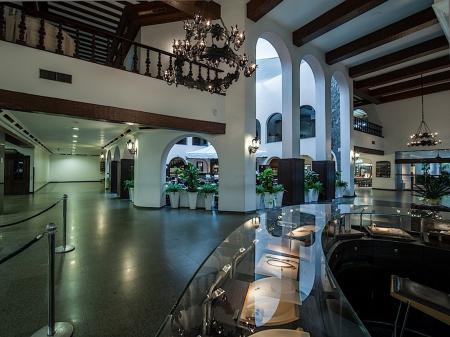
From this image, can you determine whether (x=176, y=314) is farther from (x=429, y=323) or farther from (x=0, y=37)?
(x=0, y=37)

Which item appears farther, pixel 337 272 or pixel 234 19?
pixel 234 19

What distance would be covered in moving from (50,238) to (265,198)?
281 inches

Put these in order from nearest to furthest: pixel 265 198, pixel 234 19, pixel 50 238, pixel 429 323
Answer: pixel 50 238
pixel 429 323
pixel 234 19
pixel 265 198

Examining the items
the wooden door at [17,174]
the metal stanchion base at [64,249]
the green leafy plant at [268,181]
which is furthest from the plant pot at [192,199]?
the wooden door at [17,174]

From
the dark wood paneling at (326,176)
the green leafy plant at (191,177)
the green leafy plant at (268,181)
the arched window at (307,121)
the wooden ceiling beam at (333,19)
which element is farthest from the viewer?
the arched window at (307,121)

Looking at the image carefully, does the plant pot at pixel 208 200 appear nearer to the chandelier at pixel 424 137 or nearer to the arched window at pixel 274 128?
the arched window at pixel 274 128

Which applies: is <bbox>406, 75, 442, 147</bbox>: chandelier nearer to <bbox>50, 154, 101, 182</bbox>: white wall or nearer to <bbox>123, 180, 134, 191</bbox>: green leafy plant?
<bbox>123, 180, 134, 191</bbox>: green leafy plant

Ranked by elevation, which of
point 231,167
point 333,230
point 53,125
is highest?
point 53,125

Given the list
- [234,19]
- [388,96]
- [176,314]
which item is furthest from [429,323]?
[388,96]

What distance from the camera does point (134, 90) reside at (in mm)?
6000

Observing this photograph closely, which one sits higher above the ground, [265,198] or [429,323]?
[265,198]

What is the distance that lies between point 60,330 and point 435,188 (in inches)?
218

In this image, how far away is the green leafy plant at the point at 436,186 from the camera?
13.5 feet

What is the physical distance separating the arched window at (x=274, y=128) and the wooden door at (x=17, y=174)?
13.8 meters
